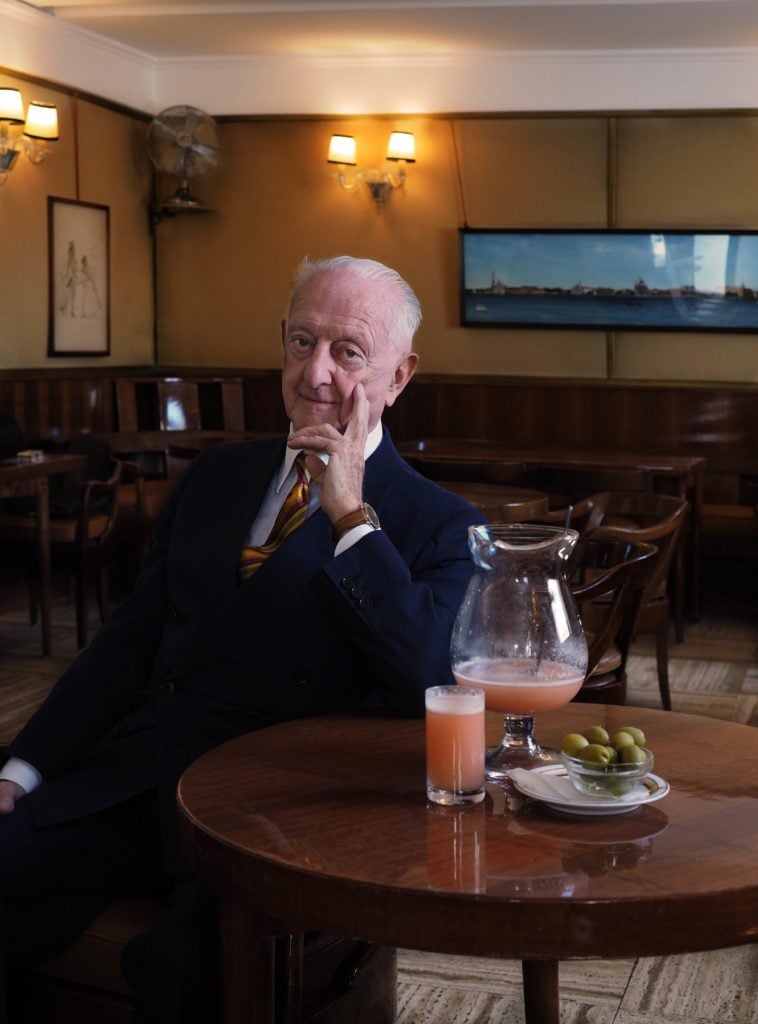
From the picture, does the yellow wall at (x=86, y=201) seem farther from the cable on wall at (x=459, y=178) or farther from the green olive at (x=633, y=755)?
the green olive at (x=633, y=755)

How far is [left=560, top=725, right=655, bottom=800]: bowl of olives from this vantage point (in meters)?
1.45

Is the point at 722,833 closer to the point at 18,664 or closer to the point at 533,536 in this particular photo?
the point at 533,536

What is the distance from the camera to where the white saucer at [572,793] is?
1.44 m

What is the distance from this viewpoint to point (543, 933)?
48.6 inches

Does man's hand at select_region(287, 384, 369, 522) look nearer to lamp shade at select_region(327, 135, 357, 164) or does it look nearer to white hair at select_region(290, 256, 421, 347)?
white hair at select_region(290, 256, 421, 347)

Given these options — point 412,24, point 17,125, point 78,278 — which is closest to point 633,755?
point 17,125

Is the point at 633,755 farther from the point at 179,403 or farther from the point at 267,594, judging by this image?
the point at 179,403

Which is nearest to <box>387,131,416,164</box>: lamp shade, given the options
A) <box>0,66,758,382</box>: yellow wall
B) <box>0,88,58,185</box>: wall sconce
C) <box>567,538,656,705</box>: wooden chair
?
<box>0,66,758,382</box>: yellow wall

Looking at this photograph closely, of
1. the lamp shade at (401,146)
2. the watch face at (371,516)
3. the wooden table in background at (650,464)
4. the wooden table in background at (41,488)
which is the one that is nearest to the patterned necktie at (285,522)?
the watch face at (371,516)

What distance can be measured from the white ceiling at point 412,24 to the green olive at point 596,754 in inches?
244

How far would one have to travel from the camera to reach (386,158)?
27.2 ft

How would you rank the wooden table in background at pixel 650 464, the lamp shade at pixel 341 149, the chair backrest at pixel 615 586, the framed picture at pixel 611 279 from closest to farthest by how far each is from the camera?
1. the chair backrest at pixel 615 586
2. the wooden table in background at pixel 650 464
3. the framed picture at pixel 611 279
4. the lamp shade at pixel 341 149

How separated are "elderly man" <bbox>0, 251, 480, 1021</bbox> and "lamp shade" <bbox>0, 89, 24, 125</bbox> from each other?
5367 millimetres

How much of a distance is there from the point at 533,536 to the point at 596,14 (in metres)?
6.16
